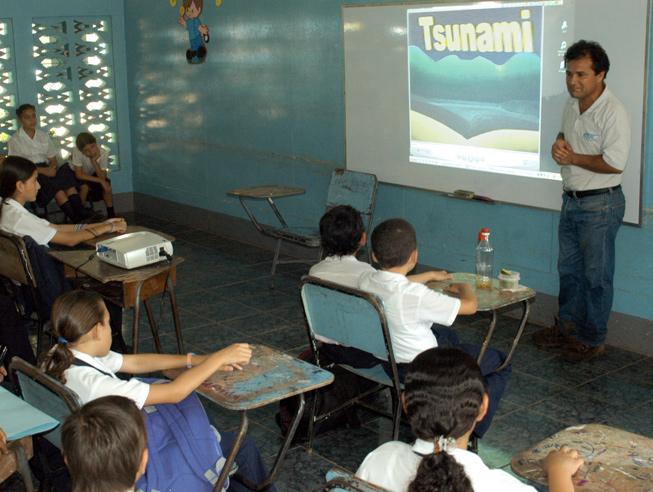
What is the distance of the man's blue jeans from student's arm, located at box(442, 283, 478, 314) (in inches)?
50.4

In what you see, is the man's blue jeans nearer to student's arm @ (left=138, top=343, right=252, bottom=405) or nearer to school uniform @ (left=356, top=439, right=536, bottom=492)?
student's arm @ (left=138, top=343, right=252, bottom=405)

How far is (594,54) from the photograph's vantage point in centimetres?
379

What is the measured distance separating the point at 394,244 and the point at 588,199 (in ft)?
5.65

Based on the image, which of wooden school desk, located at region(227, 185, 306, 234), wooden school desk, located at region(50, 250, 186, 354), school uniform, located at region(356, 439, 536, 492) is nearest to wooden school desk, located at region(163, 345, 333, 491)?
school uniform, located at region(356, 439, 536, 492)

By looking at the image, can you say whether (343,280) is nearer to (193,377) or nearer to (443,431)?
(193,377)

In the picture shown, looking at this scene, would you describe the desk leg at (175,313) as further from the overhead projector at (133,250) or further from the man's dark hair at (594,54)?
the man's dark hair at (594,54)

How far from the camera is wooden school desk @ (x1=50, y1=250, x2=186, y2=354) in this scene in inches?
135

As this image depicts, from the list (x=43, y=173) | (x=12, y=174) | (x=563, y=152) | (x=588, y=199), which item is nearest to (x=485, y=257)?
(x=588, y=199)

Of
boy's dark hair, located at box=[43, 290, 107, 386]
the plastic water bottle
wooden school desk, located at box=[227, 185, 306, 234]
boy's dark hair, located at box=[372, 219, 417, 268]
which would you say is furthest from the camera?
wooden school desk, located at box=[227, 185, 306, 234]

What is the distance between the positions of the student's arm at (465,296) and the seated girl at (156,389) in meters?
0.89

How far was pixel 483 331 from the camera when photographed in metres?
4.64

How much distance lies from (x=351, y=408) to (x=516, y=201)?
6.54ft

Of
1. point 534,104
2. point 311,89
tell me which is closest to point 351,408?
point 534,104

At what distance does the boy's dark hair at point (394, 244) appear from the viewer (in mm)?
2775
